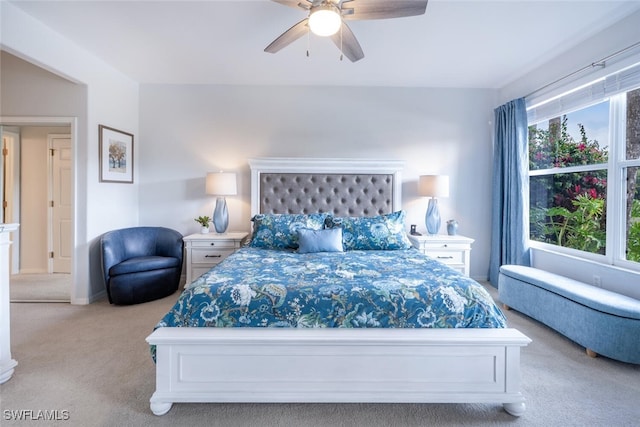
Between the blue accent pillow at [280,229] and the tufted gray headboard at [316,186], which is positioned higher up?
the tufted gray headboard at [316,186]

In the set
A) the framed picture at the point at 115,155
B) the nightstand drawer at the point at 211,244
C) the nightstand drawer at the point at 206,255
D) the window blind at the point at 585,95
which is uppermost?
the window blind at the point at 585,95

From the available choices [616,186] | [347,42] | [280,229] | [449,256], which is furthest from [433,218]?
[347,42]

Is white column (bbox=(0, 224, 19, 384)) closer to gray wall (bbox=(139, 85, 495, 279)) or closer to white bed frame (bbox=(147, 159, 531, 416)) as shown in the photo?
white bed frame (bbox=(147, 159, 531, 416))

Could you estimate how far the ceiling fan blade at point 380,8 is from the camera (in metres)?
1.91

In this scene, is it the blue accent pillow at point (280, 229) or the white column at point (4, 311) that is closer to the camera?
the white column at point (4, 311)

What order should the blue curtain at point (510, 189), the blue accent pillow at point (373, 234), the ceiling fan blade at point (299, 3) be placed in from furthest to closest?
the blue curtain at point (510, 189) → the blue accent pillow at point (373, 234) → the ceiling fan blade at point (299, 3)

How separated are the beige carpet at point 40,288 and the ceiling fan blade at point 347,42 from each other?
13.0 feet

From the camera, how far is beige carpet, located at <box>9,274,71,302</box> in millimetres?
3508

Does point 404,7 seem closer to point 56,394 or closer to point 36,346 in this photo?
point 56,394

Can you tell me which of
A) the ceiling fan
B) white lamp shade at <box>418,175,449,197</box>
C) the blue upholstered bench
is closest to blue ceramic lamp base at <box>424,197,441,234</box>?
white lamp shade at <box>418,175,449,197</box>

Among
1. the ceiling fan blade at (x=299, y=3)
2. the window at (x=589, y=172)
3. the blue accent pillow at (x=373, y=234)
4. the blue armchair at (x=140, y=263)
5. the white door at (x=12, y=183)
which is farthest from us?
the white door at (x=12, y=183)

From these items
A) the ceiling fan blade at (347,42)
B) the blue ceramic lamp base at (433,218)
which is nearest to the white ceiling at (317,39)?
the ceiling fan blade at (347,42)

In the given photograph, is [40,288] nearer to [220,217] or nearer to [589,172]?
[220,217]

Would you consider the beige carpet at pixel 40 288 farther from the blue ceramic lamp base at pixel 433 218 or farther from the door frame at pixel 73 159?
the blue ceramic lamp base at pixel 433 218
